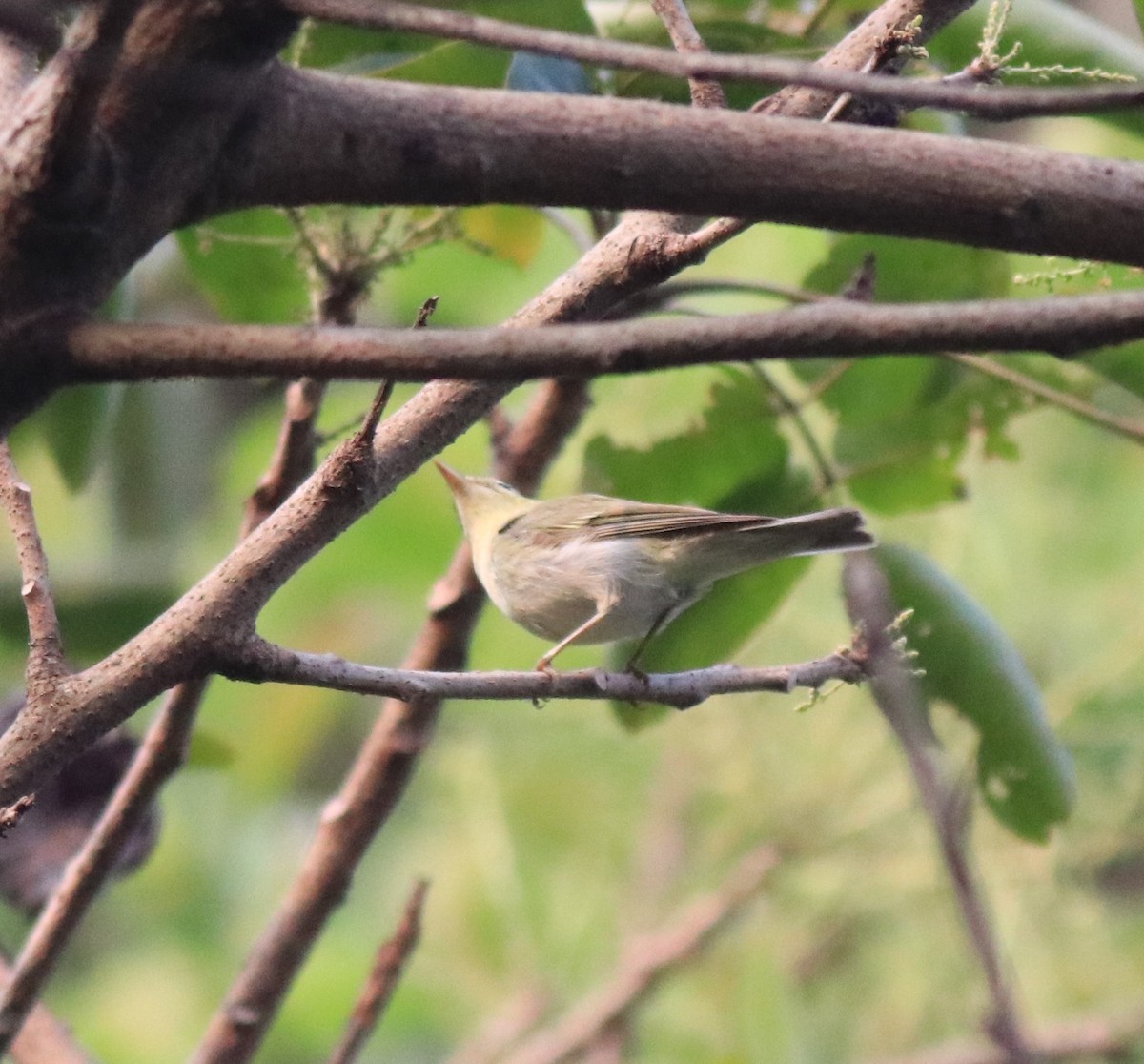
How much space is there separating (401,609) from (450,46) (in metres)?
3.00

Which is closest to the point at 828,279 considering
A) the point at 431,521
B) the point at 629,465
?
the point at 629,465

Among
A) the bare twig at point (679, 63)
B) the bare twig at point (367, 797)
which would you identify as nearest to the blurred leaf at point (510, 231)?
the bare twig at point (367, 797)

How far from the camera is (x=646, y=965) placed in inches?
106

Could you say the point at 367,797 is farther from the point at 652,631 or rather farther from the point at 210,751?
the point at 652,631

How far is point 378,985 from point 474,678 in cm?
88

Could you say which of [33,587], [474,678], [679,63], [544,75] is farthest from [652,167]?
[544,75]

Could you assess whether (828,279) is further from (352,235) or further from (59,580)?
(59,580)

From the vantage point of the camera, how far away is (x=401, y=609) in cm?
A: 443

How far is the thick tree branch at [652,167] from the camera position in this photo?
2.44 feet

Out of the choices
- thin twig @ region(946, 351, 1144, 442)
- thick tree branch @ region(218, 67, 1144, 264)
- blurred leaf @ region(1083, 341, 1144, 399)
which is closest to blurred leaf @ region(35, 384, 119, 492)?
thick tree branch @ region(218, 67, 1144, 264)

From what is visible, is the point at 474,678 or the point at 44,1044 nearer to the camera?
the point at 474,678

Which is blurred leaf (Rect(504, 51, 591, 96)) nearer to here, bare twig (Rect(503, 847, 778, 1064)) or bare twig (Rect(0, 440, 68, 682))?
bare twig (Rect(0, 440, 68, 682))

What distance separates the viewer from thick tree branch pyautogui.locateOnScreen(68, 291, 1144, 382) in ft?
2.15

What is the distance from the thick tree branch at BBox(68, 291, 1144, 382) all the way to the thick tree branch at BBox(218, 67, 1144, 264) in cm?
12
